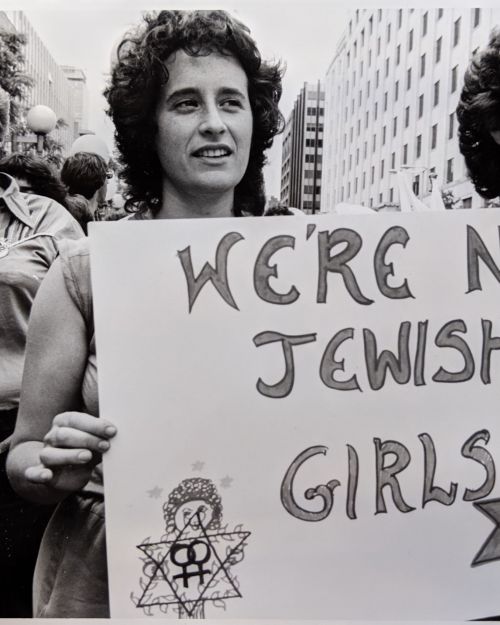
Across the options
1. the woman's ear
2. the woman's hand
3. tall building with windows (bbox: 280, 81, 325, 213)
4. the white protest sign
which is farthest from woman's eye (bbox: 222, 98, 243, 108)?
the woman's hand

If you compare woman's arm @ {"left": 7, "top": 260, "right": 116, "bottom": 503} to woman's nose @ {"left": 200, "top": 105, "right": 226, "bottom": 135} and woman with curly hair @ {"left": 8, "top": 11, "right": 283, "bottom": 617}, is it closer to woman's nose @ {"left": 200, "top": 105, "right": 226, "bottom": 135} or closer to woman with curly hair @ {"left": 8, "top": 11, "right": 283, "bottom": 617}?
woman with curly hair @ {"left": 8, "top": 11, "right": 283, "bottom": 617}

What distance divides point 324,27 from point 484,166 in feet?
1.51

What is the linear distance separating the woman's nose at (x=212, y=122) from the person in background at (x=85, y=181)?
27cm

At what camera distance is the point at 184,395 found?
151 centimetres

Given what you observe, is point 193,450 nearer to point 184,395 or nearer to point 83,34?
point 184,395

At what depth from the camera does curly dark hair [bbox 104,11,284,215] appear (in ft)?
5.00

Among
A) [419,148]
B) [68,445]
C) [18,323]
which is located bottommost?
[68,445]

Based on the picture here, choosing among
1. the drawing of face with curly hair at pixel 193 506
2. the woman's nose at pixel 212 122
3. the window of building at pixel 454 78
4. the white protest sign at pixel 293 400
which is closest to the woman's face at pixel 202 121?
the woman's nose at pixel 212 122

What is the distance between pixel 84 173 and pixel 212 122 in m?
0.35

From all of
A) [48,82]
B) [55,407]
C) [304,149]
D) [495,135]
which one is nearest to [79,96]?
[48,82]

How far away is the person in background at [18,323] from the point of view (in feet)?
5.45

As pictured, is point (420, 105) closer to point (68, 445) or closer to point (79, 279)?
point (79, 279)

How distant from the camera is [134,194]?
1.61m

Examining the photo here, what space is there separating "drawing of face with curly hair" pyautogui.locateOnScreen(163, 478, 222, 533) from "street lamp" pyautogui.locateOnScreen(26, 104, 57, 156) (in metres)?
0.85
